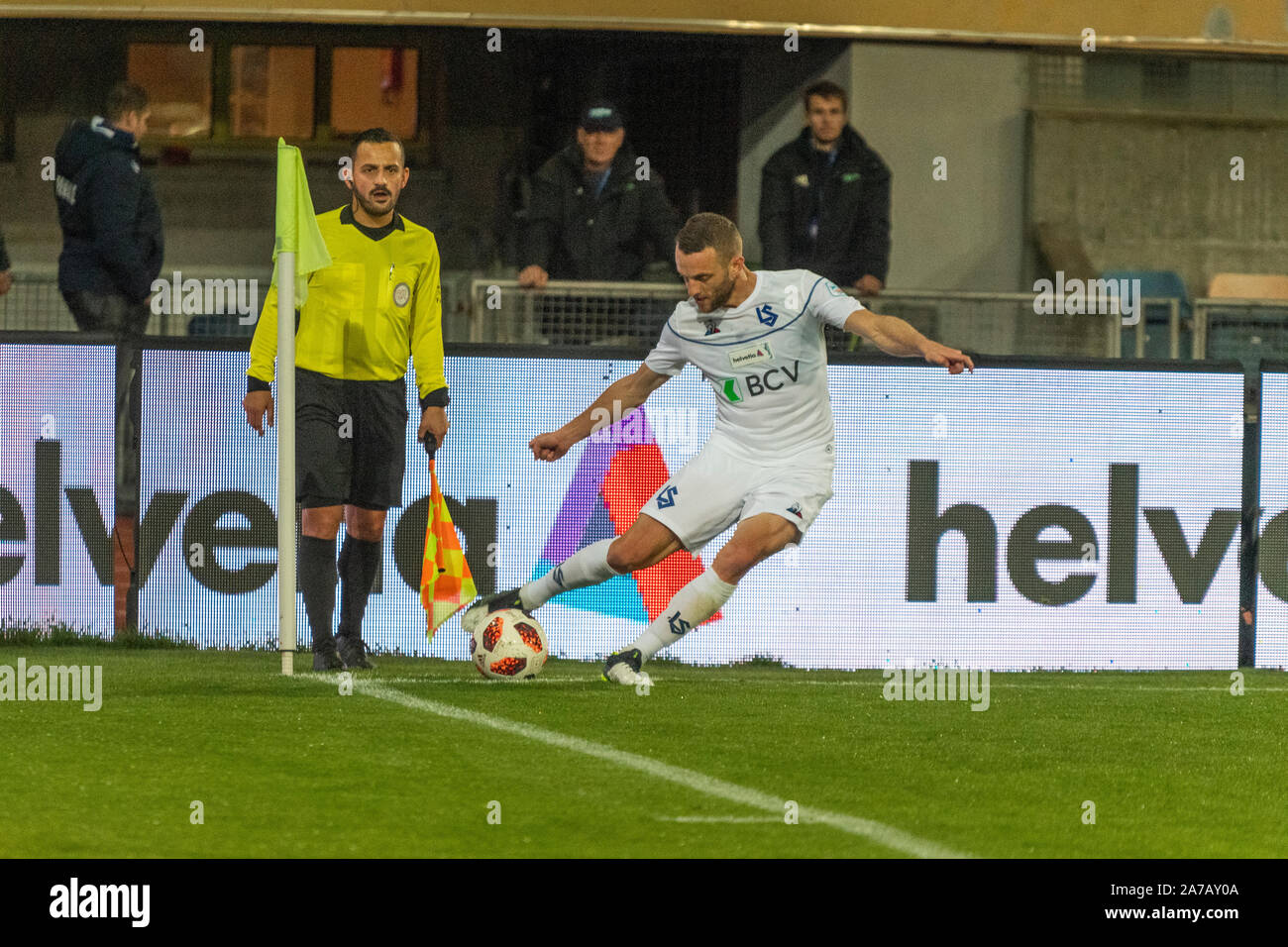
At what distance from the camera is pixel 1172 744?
7.24 metres

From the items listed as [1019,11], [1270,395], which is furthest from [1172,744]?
[1019,11]

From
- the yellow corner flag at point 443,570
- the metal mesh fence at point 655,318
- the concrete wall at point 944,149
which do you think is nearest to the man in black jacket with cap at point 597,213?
the metal mesh fence at point 655,318

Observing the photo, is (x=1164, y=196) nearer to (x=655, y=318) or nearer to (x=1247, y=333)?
(x=1247, y=333)

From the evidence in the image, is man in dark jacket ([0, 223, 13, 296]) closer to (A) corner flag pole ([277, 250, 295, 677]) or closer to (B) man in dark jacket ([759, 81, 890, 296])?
(A) corner flag pole ([277, 250, 295, 677])

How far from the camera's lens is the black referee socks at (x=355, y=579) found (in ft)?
31.2

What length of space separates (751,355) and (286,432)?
203 centimetres

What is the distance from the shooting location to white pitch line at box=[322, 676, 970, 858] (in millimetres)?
5066

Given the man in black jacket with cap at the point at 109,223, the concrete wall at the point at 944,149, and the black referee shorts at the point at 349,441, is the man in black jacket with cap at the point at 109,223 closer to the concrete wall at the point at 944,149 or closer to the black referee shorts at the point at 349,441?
the black referee shorts at the point at 349,441

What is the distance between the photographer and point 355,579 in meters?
9.60

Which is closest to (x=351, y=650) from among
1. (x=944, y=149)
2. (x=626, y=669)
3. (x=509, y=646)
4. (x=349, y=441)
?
(x=349, y=441)

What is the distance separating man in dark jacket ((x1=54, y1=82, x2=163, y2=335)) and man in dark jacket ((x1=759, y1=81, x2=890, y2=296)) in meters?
3.74

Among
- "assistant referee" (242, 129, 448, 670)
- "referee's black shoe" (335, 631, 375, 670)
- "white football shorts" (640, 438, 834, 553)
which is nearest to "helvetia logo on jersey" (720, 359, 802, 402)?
"white football shorts" (640, 438, 834, 553)

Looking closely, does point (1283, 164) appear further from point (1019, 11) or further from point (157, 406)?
point (157, 406)

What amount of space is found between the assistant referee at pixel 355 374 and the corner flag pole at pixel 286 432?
2.40ft
